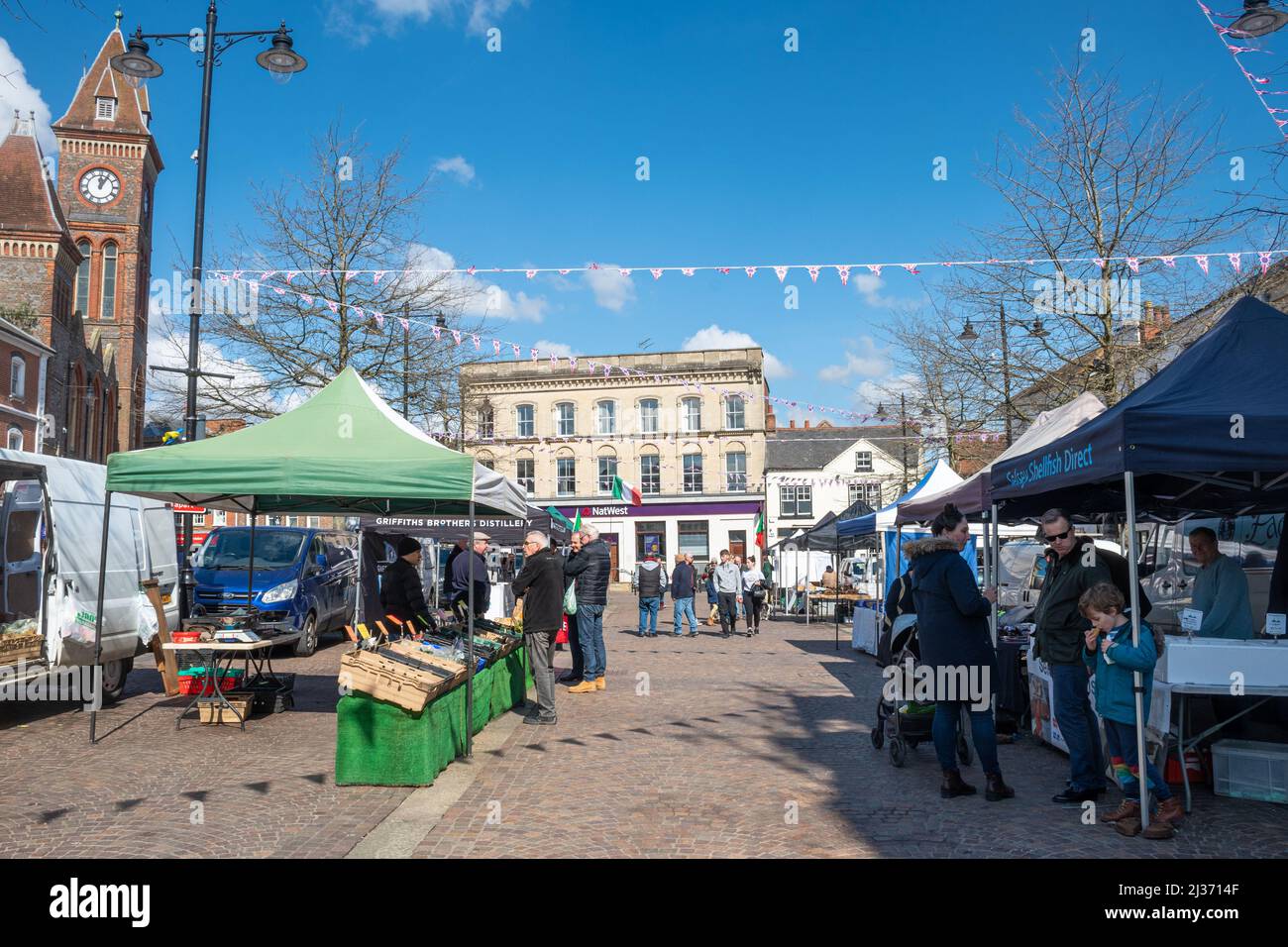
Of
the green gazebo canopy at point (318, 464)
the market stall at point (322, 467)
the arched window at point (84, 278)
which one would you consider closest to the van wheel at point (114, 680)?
the market stall at point (322, 467)

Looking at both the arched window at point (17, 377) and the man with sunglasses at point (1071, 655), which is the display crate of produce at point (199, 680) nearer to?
the man with sunglasses at point (1071, 655)

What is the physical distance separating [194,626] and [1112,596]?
7811 millimetres

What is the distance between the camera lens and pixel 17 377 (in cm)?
3216

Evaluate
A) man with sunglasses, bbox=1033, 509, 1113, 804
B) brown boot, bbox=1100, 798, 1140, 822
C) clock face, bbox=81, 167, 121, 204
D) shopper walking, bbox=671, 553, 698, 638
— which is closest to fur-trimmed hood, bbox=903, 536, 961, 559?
man with sunglasses, bbox=1033, 509, 1113, 804

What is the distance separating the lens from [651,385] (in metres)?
53.2

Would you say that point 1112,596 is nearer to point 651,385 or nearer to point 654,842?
point 654,842

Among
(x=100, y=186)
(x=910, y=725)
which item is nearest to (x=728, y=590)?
(x=910, y=725)

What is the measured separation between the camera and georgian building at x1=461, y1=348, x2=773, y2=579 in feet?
173

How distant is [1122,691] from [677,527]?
155ft

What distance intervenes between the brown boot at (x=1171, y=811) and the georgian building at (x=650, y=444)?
150ft

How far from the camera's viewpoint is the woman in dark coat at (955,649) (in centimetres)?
634
